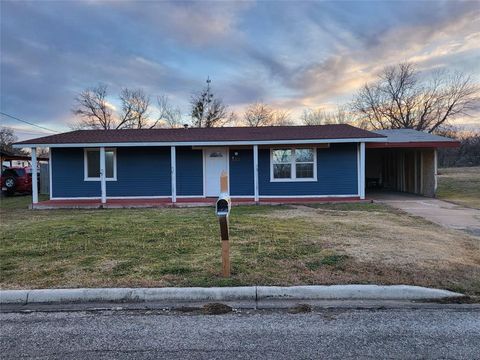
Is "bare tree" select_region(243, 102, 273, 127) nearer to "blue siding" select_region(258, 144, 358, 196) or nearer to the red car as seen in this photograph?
Result: the red car

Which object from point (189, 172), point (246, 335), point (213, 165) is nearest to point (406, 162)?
point (213, 165)

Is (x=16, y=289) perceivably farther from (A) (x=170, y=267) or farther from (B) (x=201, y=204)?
(B) (x=201, y=204)

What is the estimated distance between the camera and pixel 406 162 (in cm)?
2078

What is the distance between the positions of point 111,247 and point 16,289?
2.31 m

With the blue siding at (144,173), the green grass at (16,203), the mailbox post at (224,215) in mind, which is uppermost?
the blue siding at (144,173)

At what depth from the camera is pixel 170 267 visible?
221 inches

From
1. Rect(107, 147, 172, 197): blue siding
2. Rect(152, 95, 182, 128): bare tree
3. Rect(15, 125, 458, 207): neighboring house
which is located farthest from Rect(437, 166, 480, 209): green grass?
Rect(152, 95, 182, 128): bare tree

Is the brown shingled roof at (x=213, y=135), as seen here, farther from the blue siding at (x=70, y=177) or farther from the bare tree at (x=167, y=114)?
the bare tree at (x=167, y=114)

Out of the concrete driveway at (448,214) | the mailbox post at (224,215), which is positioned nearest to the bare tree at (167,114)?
the concrete driveway at (448,214)

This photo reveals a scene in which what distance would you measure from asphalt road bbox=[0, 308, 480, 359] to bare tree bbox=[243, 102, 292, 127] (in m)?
46.4

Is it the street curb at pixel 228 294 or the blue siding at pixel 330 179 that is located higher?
the blue siding at pixel 330 179

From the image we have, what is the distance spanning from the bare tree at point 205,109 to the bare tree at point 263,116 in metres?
4.13

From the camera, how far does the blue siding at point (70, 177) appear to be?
16.4 m

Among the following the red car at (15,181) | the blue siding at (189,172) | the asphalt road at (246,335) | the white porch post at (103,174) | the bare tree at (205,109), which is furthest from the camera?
the bare tree at (205,109)
